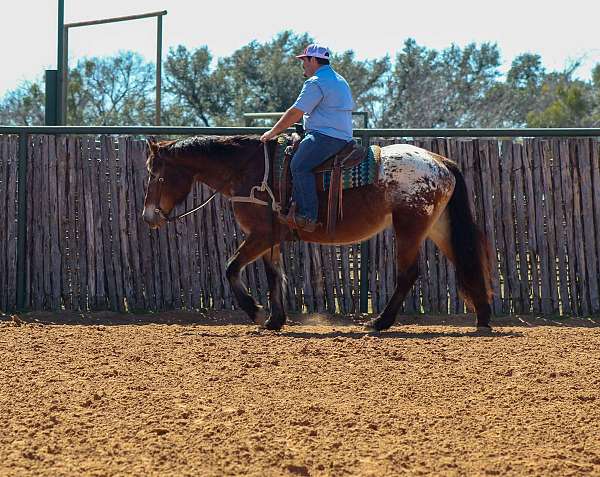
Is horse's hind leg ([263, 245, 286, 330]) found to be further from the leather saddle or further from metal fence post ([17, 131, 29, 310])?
metal fence post ([17, 131, 29, 310])

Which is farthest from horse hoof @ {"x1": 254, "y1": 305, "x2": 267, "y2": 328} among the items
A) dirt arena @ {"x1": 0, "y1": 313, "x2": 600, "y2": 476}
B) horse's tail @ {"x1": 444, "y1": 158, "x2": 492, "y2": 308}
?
horse's tail @ {"x1": 444, "y1": 158, "x2": 492, "y2": 308}

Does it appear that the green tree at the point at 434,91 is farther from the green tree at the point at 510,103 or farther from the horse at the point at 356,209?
the horse at the point at 356,209

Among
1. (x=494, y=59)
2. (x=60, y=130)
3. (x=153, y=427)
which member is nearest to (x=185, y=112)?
(x=494, y=59)

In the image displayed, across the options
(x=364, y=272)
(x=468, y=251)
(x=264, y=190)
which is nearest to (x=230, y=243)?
(x=364, y=272)

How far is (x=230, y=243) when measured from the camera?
11477 mm

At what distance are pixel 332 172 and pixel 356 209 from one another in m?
0.42

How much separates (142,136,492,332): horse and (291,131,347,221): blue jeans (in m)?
0.27

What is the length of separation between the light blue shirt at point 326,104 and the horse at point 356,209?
542mm

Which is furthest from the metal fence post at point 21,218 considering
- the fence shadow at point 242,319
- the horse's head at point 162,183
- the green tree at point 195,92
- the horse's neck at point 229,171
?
the green tree at point 195,92

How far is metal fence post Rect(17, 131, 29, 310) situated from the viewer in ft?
37.8

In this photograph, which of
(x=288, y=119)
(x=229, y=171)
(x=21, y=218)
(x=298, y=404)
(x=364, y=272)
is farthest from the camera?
(x=21, y=218)

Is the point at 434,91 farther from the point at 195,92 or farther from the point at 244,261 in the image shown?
the point at 244,261

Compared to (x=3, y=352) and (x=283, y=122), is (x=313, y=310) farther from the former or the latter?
(x=3, y=352)

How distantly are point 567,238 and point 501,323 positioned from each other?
1207 millimetres
